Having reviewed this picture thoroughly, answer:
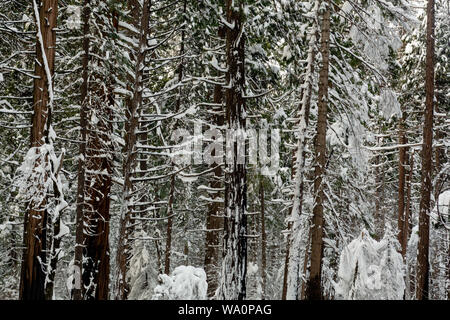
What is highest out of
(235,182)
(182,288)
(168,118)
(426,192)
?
(168,118)

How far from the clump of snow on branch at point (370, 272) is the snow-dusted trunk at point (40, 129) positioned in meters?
7.08

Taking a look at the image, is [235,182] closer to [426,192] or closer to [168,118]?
[168,118]

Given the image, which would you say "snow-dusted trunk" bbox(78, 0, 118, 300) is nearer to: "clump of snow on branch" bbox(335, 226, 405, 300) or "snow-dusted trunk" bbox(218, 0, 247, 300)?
"snow-dusted trunk" bbox(218, 0, 247, 300)

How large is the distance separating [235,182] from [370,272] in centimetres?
408

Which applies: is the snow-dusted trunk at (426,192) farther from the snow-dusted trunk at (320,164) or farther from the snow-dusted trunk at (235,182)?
the snow-dusted trunk at (235,182)

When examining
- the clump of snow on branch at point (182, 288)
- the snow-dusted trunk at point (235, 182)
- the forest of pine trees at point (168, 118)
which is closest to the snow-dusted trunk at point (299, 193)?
the forest of pine trees at point (168, 118)

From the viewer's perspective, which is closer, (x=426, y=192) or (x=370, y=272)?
(x=370, y=272)

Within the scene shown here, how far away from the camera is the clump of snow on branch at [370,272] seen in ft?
28.5

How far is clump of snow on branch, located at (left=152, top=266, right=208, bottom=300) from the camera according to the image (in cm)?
652

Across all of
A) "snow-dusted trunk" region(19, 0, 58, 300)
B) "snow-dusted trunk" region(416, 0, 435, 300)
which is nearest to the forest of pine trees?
"snow-dusted trunk" region(19, 0, 58, 300)

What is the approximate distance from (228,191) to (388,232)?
4.68 meters

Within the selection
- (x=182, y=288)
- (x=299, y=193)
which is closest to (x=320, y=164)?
(x=299, y=193)

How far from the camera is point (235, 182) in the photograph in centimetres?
869

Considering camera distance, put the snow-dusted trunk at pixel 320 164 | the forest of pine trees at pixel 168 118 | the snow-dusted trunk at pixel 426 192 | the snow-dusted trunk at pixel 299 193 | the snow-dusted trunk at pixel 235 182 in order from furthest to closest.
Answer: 1. the snow-dusted trunk at pixel 426 192
2. the snow-dusted trunk at pixel 299 193
3. the snow-dusted trunk at pixel 320 164
4. the snow-dusted trunk at pixel 235 182
5. the forest of pine trees at pixel 168 118
